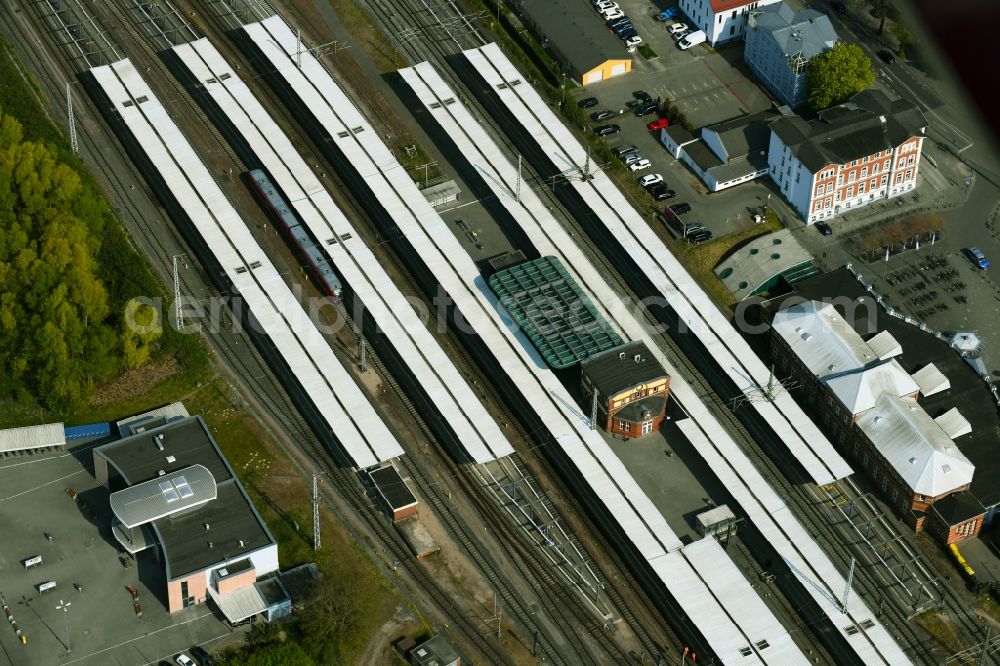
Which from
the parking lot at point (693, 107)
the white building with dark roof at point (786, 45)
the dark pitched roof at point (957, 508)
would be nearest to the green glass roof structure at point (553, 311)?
the parking lot at point (693, 107)

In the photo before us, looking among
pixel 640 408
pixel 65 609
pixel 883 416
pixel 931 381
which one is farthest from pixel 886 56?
pixel 65 609

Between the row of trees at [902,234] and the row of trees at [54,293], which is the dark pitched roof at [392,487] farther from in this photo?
the row of trees at [902,234]

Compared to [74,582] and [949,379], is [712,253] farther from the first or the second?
[74,582]

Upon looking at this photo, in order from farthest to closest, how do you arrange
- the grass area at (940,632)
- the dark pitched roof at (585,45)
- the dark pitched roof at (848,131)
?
the dark pitched roof at (585,45) → the dark pitched roof at (848,131) → the grass area at (940,632)

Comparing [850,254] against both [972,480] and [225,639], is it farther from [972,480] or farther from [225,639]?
[225,639]

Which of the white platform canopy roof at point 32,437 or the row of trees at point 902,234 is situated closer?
the white platform canopy roof at point 32,437

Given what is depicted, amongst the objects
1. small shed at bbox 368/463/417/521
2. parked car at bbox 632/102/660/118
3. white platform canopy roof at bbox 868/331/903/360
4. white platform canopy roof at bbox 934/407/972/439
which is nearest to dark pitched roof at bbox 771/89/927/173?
parked car at bbox 632/102/660/118

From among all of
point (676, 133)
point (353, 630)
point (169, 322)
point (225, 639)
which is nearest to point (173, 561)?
point (225, 639)

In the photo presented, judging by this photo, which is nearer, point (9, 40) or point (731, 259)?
point (731, 259)
